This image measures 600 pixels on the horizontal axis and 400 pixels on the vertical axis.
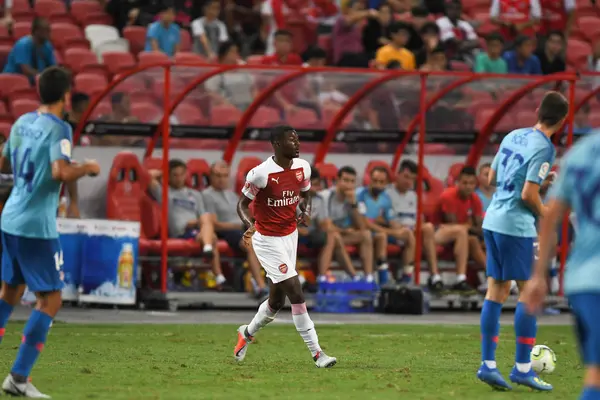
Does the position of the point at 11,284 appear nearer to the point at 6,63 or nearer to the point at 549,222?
the point at 549,222

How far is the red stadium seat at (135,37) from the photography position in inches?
871

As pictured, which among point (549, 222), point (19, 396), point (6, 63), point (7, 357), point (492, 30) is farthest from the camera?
point (492, 30)

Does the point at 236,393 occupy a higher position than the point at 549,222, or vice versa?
the point at 549,222

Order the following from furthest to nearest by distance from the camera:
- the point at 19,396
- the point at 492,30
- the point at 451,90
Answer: the point at 492,30
the point at 451,90
the point at 19,396

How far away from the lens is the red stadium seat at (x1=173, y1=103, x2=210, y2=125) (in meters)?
18.9

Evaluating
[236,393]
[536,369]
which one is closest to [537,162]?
[536,369]

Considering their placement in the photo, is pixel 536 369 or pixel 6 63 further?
pixel 6 63

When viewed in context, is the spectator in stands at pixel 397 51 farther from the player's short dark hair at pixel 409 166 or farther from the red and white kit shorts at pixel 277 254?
the red and white kit shorts at pixel 277 254

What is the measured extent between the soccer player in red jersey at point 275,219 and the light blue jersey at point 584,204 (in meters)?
5.24

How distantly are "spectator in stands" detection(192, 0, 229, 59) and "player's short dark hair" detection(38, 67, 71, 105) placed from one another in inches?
522

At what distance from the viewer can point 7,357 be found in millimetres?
11281

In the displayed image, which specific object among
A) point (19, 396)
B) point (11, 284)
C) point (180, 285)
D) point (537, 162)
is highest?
point (537, 162)

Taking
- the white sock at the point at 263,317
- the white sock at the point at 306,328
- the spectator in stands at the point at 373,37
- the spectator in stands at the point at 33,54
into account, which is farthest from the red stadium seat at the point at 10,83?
the white sock at the point at 306,328

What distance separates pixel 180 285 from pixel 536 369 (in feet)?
27.8
